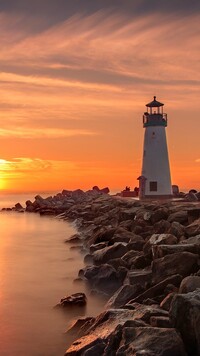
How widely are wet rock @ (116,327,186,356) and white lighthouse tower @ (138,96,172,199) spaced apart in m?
28.6

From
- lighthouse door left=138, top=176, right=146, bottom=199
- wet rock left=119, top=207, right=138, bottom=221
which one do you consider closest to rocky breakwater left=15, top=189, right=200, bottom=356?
wet rock left=119, top=207, right=138, bottom=221

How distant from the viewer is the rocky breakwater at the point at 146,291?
6066 mm

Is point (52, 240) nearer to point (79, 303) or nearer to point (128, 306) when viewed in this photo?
point (79, 303)

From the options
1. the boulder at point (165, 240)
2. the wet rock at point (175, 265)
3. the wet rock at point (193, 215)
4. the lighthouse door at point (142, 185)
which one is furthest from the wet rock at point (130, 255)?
the lighthouse door at point (142, 185)

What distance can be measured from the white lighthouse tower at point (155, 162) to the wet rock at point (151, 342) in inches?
1127

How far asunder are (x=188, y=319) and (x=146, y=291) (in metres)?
2.57

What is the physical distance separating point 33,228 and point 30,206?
61.7 feet

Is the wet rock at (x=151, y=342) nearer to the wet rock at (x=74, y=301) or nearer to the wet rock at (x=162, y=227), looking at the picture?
the wet rock at (x=74, y=301)

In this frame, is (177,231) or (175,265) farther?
(177,231)

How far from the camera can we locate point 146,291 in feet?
28.6

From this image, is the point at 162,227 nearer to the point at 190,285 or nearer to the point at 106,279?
the point at 106,279

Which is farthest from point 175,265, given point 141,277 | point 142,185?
point 142,185

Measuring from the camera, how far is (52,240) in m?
25.1

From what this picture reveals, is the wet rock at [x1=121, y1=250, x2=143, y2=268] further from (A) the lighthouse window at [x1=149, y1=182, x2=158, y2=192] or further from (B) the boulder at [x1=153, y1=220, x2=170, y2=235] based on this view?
(A) the lighthouse window at [x1=149, y1=182, x2=158, y2=192]
